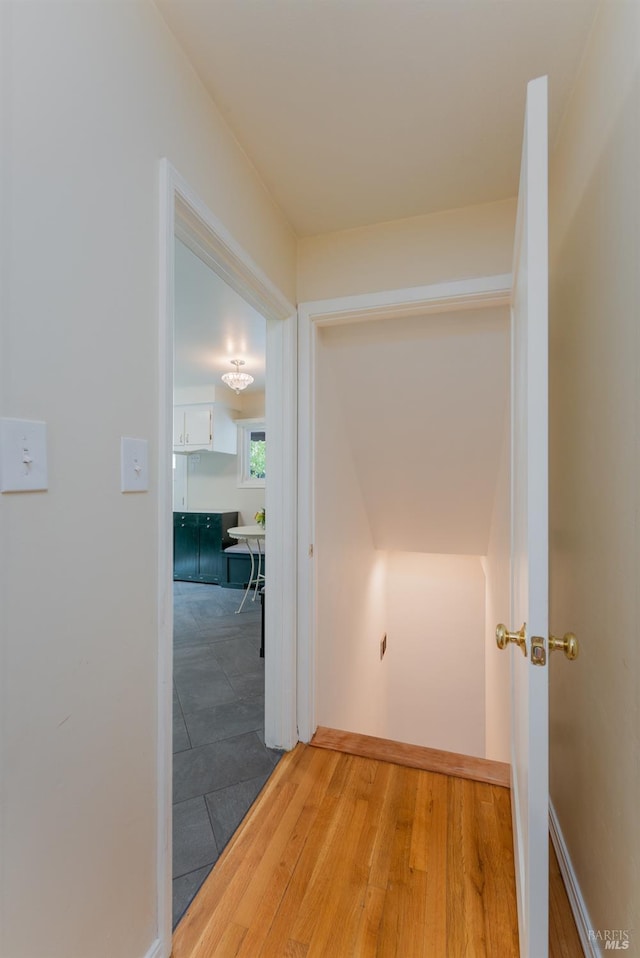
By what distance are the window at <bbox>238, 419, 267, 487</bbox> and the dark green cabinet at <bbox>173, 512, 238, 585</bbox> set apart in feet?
2.11

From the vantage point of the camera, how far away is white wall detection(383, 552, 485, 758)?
381 centimetres

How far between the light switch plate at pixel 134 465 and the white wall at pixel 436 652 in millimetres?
3394

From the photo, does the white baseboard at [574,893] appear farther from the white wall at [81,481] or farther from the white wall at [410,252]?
the white wall at [410,252]

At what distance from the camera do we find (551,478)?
4.95 ft

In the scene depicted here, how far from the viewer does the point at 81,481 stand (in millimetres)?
848

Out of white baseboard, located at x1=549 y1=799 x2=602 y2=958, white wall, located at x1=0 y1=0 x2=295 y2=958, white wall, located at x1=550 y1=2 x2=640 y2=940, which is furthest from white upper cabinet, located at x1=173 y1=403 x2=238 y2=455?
white baseboard, located at x1=549 y1=799 x2=602 y2=958

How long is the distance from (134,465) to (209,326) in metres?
2.62

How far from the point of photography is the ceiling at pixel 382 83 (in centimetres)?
105

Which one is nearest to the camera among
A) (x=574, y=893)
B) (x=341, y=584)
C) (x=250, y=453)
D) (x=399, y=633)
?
(x=574, y=893)

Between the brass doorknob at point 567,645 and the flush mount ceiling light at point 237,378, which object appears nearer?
the brass doorknob at point 567,645

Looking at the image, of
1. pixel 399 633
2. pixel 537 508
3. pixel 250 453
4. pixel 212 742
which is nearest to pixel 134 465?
pixel 537 508

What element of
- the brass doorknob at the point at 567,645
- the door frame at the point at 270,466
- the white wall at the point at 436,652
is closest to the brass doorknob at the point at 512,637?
the brass doorknob at the point at 567,645

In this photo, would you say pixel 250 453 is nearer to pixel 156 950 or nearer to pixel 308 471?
pixel 308 471

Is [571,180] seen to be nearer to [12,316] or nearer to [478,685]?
[12,316]
